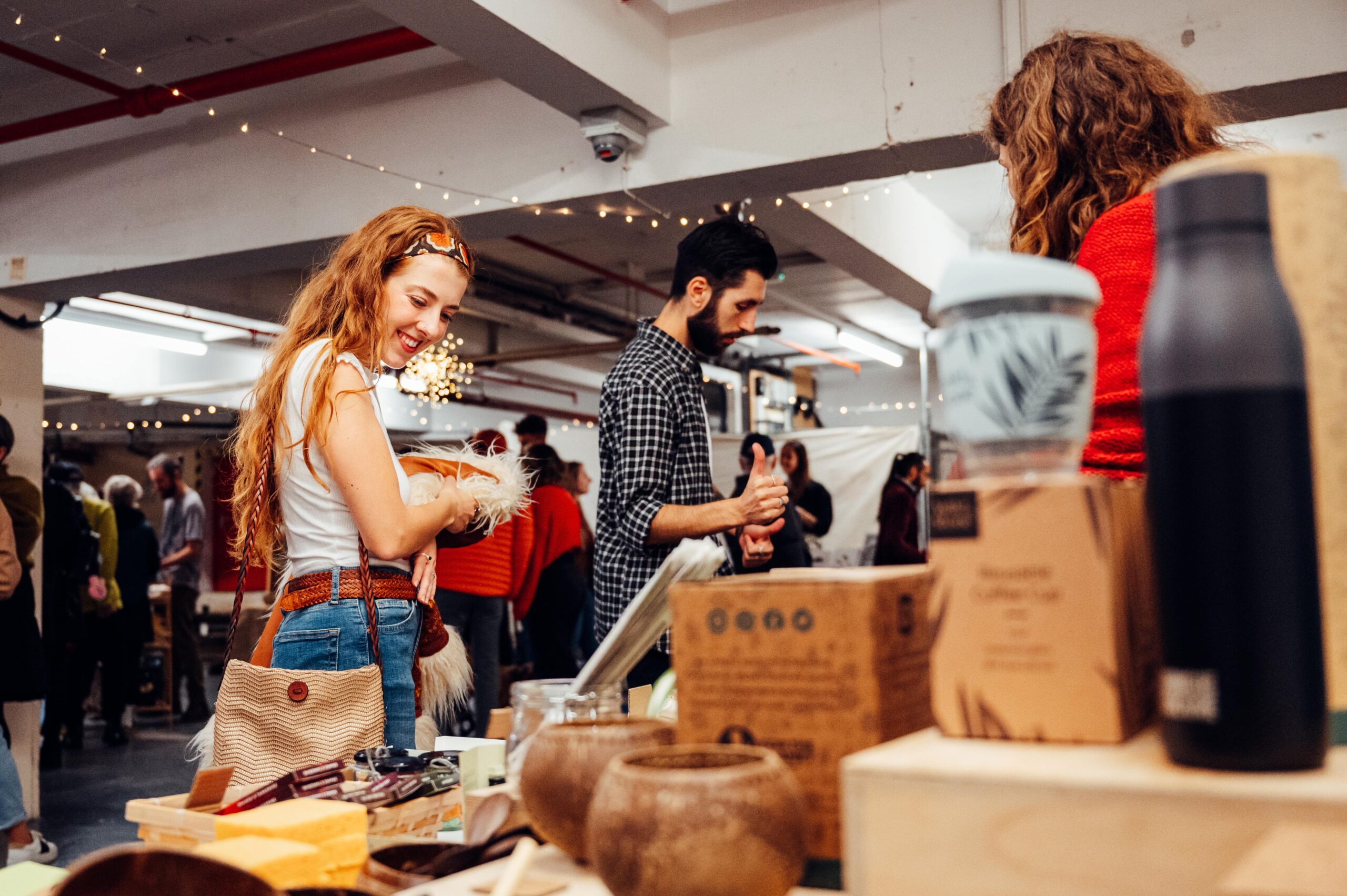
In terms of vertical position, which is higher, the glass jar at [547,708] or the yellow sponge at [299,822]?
the glass jar at [547,708]

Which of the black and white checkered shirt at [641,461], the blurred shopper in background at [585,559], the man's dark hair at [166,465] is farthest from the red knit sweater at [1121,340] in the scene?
the man's dark hair at [166,465]

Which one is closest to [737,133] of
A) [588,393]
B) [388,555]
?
[388,555]

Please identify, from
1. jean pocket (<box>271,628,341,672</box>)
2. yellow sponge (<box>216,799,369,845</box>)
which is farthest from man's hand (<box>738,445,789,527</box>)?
yellow sponge (<box>216,799,369,845</box>)

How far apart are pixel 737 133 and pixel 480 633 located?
2503 millimetres

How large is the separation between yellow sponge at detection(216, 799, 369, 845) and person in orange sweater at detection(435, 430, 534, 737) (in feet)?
12.2

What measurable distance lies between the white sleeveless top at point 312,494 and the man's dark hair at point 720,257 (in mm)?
940

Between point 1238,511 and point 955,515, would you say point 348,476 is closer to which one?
point 955,515

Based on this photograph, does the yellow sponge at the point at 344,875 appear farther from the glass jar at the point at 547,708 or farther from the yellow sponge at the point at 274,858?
the glass jar at the point at 547,708

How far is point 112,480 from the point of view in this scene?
7.04 metres

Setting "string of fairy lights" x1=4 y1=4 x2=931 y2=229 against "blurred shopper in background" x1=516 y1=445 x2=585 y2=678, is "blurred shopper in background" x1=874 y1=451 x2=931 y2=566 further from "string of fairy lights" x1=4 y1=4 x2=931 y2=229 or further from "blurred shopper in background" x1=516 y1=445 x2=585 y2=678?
"string of fairy lights" x1=4 y1=4 x2=931 y2=229

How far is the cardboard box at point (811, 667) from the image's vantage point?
23.5 inches

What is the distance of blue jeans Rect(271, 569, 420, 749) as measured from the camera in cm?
149

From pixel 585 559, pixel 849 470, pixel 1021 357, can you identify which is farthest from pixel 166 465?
pixel 1021 357

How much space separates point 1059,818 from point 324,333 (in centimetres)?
145
